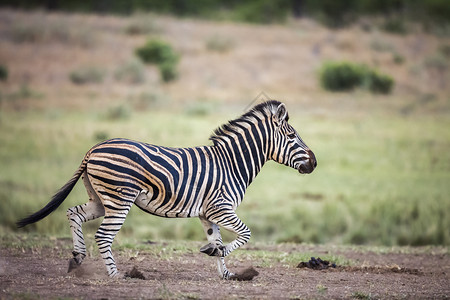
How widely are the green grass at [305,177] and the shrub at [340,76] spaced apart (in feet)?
19.3

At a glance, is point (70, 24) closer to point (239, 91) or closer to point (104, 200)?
point (239, 91)

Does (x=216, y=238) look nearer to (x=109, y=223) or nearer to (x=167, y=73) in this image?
(x=109, y=223)

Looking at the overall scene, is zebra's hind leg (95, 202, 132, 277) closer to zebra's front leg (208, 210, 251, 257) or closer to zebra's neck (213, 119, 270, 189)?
zebra's front leg (208, 210, 251, 257)

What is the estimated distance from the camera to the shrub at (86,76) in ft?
98.2

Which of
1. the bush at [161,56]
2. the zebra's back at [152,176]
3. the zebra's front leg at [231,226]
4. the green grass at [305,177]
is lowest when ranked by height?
the green grass at [305,177]

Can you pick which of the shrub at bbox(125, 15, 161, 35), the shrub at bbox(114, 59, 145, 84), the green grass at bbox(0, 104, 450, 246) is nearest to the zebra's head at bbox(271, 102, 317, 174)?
the green grass at bbox(0, 104, 450, 246)

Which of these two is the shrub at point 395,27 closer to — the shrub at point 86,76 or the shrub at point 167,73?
the shrub at point 167,73

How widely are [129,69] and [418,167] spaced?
15990mm

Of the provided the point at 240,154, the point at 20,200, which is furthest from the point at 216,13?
the point at 240,154

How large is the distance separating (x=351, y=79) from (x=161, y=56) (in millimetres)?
9384

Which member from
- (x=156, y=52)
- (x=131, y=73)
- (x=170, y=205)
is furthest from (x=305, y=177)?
(x=156, y=52)

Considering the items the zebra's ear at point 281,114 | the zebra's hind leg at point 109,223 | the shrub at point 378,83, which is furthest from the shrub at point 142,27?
the zebra's hind leg at point 109,223

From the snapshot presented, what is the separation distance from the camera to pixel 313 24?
49.1m

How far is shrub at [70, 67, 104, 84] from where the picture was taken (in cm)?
2992
